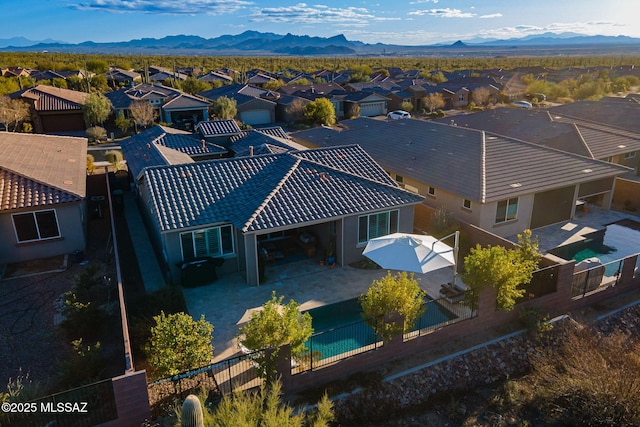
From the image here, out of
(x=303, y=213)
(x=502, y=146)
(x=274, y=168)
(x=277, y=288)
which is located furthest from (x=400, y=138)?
(x=277, y=288)

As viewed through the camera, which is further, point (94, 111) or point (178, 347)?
point (94, 111)

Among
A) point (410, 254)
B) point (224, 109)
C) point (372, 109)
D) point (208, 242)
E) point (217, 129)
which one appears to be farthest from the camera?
point (372, 109)

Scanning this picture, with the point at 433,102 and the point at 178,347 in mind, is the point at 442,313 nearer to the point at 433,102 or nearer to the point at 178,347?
the point at 178,347

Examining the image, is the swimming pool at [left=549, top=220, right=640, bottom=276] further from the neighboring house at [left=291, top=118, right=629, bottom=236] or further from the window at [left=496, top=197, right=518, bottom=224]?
the window at [left=496, top=197, right=518, bottom=224]

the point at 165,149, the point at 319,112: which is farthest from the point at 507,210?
the point at 319,112

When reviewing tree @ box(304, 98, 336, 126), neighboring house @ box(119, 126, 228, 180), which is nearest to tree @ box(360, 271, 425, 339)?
neighboring house @ box(119, 126, 228, 180)

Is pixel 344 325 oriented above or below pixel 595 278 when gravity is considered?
below

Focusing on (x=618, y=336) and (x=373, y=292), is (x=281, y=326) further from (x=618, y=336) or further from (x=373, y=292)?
(x=618, y=336)
